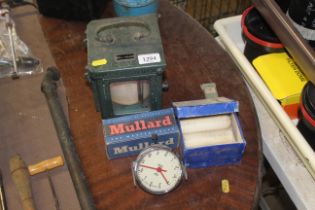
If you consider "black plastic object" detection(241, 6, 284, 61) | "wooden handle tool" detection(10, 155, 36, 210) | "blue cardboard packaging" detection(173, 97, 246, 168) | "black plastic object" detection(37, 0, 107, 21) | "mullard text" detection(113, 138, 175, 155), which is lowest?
"wooden handle tool" detection(10, 155, 36, 210)

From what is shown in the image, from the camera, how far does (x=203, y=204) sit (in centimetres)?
77

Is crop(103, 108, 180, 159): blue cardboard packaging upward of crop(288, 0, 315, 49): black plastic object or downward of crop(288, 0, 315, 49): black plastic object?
downward

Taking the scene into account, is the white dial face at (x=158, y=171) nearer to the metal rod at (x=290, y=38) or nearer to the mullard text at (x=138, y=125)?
the mullard text at (x=138, y=125)

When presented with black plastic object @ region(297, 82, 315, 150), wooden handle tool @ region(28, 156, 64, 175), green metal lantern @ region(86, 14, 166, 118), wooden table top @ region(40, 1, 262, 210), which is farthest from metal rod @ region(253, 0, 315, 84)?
wooden handle tool @ region(28, 156, 64, 175)

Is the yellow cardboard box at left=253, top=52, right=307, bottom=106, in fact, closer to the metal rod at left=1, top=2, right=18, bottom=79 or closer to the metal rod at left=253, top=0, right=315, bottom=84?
the metal rod at left=253, top=0, right=315, bottom=84

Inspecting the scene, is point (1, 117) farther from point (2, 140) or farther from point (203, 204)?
point (203, 204)

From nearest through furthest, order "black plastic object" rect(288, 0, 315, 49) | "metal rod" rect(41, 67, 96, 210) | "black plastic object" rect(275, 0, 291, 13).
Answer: "metal rod" rect(41, 67, 96, 210), "black plastic object" rect(288, 0, 315, 49), "black plastic object" rect(275, 0, 291, 13)

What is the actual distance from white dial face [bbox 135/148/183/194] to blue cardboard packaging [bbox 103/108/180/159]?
30 mm

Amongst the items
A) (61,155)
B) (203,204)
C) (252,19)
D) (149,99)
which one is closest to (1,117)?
(61,155)

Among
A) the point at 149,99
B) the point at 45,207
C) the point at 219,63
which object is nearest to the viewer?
the point at 45,207

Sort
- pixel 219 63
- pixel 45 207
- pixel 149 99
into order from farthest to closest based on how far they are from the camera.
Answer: pixel 219 63, pixel 149 99, pixel 45 207

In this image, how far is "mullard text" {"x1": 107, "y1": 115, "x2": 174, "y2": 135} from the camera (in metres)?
0.80

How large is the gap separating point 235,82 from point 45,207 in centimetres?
50

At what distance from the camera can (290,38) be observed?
2.86 feet
